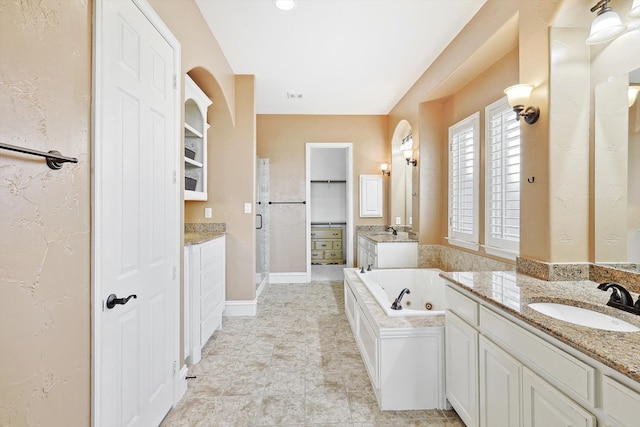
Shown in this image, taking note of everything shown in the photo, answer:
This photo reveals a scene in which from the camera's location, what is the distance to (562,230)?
5.58 ft

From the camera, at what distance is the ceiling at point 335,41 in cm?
233

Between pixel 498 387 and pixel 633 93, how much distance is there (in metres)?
1.66

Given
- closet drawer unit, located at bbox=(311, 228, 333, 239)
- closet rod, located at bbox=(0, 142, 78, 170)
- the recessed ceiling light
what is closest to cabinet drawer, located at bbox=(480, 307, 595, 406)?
closet rod, located at bbox=(0, 142, 78, 170)

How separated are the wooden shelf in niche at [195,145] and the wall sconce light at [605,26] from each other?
2838 millimetres

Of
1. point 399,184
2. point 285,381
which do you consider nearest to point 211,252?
point 285,381

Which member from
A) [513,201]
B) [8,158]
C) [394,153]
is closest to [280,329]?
[513,201]

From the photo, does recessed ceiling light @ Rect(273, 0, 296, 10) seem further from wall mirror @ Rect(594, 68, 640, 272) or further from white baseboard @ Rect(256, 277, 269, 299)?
white baseboard @ Rect(256, 277, 269, 299)

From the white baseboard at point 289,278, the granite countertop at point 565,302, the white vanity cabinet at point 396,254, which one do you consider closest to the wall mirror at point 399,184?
the white vanity cabinet at point 396,254

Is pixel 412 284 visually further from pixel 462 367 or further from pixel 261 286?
pixel 261 286

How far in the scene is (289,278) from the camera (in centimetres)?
509

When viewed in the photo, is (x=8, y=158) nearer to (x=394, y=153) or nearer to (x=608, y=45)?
(x=608, y=45)

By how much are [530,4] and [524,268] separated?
170 centimetres

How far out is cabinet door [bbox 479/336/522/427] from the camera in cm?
121

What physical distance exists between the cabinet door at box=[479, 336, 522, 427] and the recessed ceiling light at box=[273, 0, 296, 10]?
2618 mm
